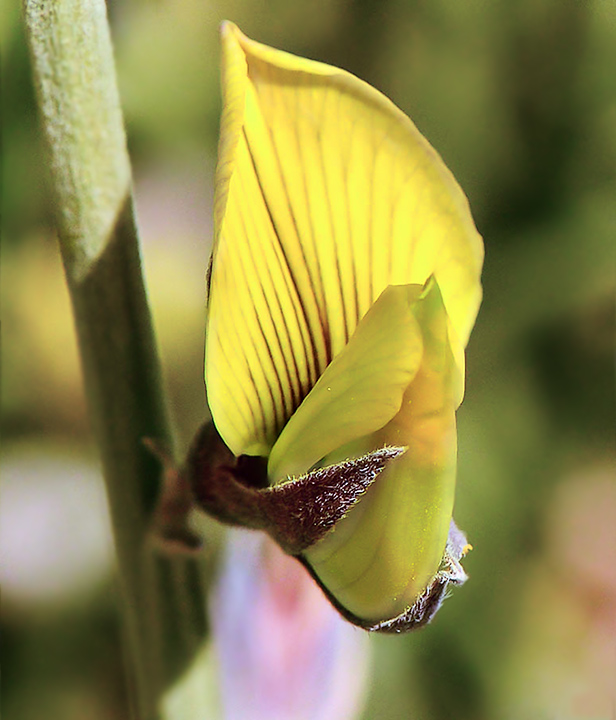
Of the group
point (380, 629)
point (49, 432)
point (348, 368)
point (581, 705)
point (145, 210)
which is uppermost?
point (348, 368)

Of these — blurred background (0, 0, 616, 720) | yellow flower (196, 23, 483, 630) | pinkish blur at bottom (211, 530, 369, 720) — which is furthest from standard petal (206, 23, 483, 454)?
blurred background (0, 0, 616, 720)

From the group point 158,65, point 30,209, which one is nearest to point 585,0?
point 158,65

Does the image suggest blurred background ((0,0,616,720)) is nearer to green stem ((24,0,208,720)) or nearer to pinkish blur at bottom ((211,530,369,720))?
pinkish blur at bottom ((211,530,369,720))

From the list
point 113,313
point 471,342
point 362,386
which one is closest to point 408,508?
point 362,386

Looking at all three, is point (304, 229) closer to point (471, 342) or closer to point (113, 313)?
point (113, 313)

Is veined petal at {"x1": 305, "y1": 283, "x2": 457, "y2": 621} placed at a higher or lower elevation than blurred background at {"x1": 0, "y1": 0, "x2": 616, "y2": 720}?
higher

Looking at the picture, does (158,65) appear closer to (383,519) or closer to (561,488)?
(561,488)

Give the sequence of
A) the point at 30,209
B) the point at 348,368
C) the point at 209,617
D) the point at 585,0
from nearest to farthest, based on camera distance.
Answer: the point at 348,368 < the point at 209,617 < the point at 30,209 < the point at 585,0
